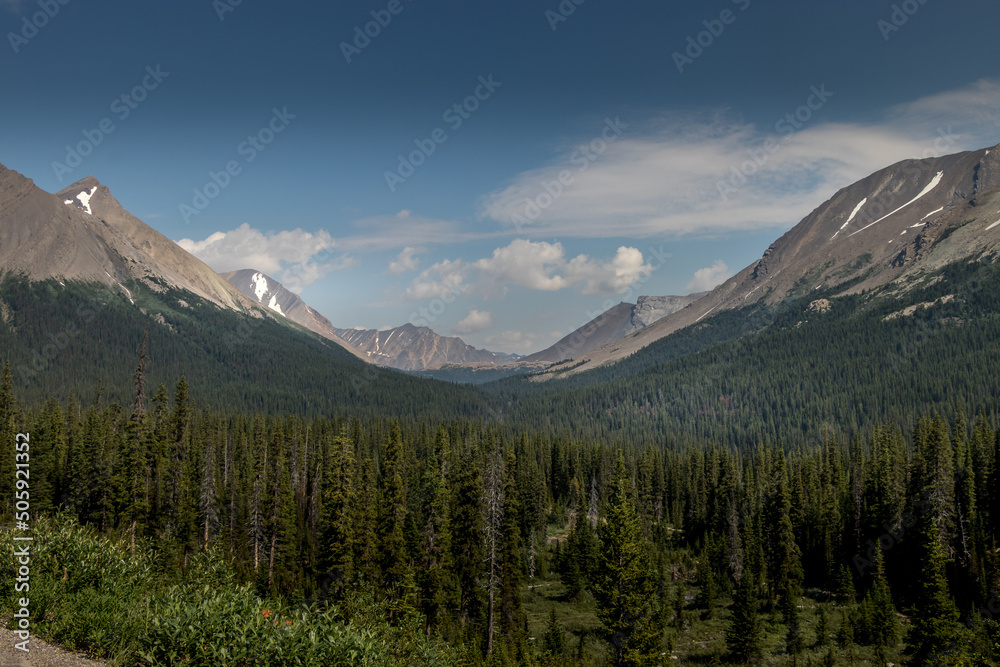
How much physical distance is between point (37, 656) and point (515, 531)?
1547 inches

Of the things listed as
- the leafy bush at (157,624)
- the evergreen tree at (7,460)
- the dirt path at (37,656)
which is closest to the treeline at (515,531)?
the evergreen tree at (7,460)

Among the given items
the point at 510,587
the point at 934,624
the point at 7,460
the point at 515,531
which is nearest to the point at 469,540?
the point at 515,531

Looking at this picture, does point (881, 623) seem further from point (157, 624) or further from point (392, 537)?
point (157, 624)

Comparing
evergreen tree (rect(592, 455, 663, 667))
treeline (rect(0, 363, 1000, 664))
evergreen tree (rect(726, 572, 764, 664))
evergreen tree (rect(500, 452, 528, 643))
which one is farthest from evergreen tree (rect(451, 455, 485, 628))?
evergreen tree (rect(726, 572, 764, 664))

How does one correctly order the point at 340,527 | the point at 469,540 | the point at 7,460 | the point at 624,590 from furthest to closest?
the point at 7,460, the point at 469,540, the point at 340,527, the point at 624,590

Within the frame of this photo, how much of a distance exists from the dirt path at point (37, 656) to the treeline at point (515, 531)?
34.5 ft

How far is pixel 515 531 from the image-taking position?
51.2m

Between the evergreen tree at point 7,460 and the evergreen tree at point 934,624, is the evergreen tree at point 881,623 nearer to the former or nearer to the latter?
the evergreen tree at point 934,624

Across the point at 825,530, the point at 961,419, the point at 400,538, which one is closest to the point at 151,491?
the point at 400,538

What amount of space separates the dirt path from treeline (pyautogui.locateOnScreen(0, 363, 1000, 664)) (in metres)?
10.5

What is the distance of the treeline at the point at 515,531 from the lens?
147 feet

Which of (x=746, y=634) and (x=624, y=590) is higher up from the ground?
(x=624, y=590)

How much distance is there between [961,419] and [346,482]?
3346 inches

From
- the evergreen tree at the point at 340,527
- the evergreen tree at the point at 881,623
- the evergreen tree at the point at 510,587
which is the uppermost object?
the evergreen tree at the point at 340,527
